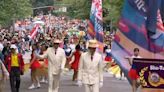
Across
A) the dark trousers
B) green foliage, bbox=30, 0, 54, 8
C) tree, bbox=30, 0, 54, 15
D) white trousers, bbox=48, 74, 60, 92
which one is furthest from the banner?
tree, bbox=30, 0, 54, 15

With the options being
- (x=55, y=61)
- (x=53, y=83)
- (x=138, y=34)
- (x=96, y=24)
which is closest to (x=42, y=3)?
(x=96, y=24)

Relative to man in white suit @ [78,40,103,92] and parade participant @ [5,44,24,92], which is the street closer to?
parade participant @ [5,44,24,92]

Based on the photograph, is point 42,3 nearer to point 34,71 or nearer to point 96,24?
point 96,24

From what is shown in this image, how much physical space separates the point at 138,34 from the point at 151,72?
1696 millimetres

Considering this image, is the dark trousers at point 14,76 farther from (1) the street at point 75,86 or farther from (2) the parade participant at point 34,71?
(2) the parade participant at point 34,71

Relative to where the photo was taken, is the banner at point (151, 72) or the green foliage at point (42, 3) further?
A: the green foliage at point (42, 3)

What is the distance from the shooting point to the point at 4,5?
35.4 m

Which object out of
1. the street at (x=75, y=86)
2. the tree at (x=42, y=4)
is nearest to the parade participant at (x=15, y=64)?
the street at (x=75, y=86)

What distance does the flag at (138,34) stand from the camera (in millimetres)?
12758

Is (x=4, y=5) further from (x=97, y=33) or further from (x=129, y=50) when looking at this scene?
(x=129, y=50)

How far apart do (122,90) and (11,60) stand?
462 centimetres

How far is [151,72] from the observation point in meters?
12.3

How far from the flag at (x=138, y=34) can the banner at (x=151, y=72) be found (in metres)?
0.65

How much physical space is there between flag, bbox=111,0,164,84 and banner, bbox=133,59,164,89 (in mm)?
653
